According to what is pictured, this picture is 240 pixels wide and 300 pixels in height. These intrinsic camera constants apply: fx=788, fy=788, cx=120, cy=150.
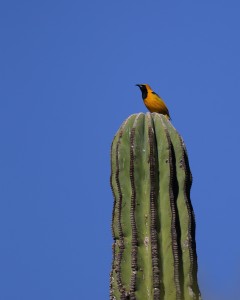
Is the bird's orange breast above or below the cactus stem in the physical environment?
above

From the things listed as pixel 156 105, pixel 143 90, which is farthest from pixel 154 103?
pixel 143 90

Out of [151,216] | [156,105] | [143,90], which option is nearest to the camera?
[151,216]

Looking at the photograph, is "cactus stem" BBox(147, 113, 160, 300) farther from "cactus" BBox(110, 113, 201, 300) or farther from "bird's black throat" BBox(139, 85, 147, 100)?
"bird's black throat" BBox(139, 85, 147, 100)

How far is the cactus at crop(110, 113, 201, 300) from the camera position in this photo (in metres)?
6.35

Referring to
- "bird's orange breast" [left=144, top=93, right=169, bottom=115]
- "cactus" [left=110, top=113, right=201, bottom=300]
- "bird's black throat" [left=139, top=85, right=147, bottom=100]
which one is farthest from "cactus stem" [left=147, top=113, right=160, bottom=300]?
"bird's black throat" [left=139, top=85, right=147, bottom=100]

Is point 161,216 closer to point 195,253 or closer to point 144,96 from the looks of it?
point 195,253

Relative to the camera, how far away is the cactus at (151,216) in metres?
6.35

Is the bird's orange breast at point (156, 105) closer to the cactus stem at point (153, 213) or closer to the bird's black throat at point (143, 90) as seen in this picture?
the bird's black throat at point (143, 90)

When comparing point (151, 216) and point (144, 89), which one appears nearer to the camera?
point (151, 216)

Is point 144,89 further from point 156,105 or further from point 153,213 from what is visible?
point 153,213

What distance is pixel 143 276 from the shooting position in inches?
251

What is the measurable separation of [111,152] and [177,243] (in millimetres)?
1055

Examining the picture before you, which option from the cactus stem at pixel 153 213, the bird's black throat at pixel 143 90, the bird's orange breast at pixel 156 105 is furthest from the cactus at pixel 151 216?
the bird's black throat at pixel 143 90

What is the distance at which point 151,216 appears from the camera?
651 cm
